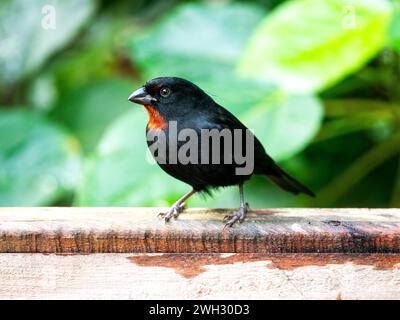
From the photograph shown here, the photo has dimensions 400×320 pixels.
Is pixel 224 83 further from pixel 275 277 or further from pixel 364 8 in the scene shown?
pixel 275 277

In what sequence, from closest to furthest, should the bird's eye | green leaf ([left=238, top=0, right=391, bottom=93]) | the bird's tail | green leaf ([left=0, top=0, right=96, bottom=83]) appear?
the bird's eye < the bird's tail < green leaf ([left=238, top=0, right=391, bottom=93]) < green leaf ([left=0, top=0, right=96, bottom=83])

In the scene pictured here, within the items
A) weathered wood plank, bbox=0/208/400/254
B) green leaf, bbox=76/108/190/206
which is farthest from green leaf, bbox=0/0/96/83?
weathered wood plank, bbox=0/208/400/254

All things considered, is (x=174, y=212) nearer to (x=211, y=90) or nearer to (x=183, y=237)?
(x=183, y=237)

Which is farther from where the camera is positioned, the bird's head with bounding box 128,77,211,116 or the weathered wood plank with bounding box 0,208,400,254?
the bird's head with bounding box 128,77,211,116

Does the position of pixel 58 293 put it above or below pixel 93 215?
below

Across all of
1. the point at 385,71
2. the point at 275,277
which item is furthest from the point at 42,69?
the point at 275,277

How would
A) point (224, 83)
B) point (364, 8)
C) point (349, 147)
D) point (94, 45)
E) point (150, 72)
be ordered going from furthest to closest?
point (94, 45), point (349, 147), point (150, 72), point (224, 83), point (364, 8)

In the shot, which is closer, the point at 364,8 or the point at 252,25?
the point at 364,8

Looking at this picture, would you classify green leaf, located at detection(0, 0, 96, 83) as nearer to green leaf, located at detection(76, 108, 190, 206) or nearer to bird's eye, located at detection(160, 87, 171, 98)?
green leaf, located at detection(76, 108, 190, 206)
